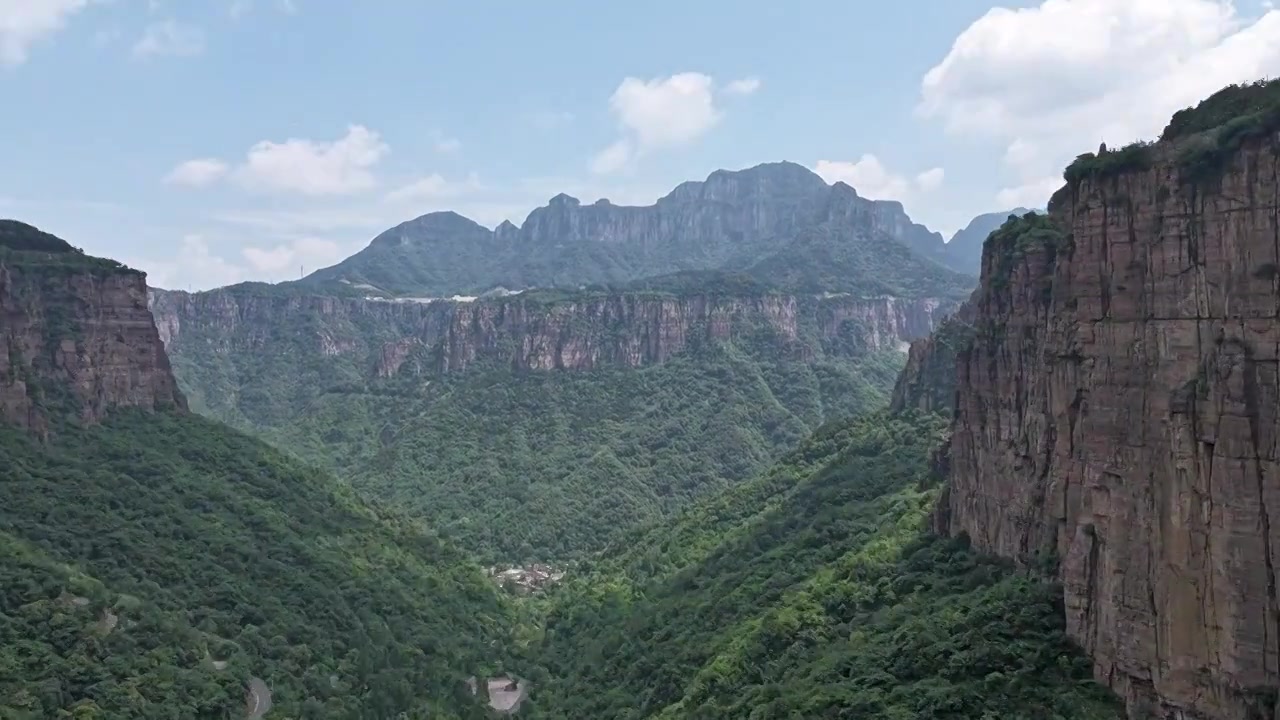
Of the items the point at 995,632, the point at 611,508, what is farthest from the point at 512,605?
the point at 995,632

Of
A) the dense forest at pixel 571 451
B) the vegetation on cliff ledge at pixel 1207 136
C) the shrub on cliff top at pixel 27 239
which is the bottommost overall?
the dense forest at pixel 571 451

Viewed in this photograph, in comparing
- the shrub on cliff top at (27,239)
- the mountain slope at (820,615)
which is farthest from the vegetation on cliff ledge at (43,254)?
the mountain slope at (820,615)

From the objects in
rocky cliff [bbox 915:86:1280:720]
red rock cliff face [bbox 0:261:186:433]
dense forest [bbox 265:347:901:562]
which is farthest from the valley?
dense forest [bbox 265:347:901:562]

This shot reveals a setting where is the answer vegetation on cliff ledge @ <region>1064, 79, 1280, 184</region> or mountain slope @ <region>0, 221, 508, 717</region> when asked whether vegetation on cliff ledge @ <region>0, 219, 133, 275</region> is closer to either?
mountain slope @ <region>0, 221, 508, 717</region>

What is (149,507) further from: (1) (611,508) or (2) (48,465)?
(1) (611,508)

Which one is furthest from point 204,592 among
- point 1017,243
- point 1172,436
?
point 1172,436

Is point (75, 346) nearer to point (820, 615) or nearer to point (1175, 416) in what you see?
point (820, 615)

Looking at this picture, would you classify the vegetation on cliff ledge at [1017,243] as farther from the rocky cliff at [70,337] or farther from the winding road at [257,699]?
the rocky cliff at [70,337]
